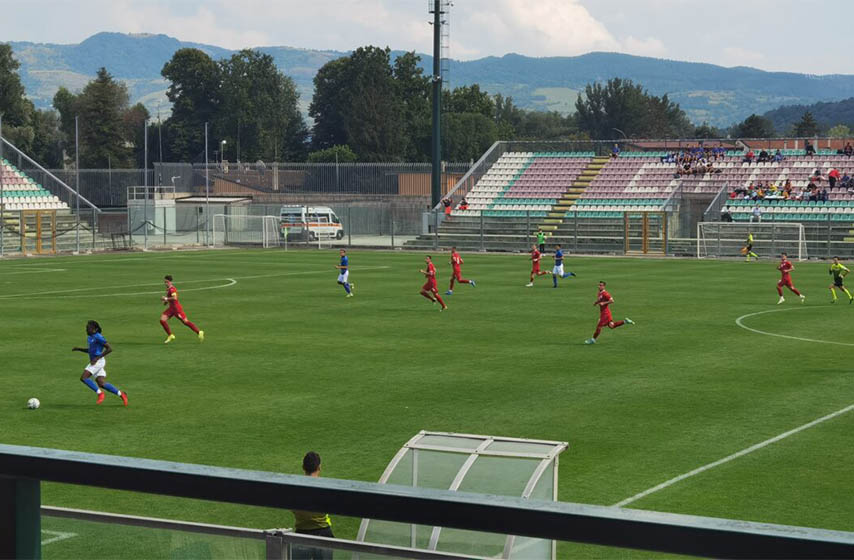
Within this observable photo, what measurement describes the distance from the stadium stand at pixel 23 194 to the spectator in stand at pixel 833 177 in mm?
47141

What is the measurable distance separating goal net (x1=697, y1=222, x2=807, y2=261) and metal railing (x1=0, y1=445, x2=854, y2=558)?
6108cm

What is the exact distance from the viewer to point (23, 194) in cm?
7288

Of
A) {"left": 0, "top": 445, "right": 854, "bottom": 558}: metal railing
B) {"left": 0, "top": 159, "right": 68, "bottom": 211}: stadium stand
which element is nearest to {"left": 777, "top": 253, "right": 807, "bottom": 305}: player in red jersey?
{"left": 0, "top": 445, "right": 854, "bottom": 558}: metal railing

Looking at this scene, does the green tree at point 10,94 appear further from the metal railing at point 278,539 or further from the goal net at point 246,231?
the metal railing at point 278,539

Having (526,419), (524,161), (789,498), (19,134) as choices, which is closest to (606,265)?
(524,161)

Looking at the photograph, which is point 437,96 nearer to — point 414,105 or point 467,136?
point 467,136

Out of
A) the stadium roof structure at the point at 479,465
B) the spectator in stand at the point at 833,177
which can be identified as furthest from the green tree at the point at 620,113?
the stadium roof structure at the point at 479,465

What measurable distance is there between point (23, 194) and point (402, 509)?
7429cm

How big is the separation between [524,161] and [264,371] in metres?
59.9

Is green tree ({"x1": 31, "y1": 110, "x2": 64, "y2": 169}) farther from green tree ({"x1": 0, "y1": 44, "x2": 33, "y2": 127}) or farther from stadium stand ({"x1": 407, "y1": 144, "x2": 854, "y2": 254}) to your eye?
stadium stand ({"x1": 407, "y1": 144, "x2": 854, "y2": 254})

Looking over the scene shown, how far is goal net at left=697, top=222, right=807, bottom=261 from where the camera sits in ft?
207

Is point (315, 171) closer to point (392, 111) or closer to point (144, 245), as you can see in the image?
point (144, 245)

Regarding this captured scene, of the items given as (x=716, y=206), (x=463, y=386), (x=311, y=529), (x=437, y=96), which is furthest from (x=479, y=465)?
(x=437, y=96)

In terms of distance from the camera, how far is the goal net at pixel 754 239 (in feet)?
207
